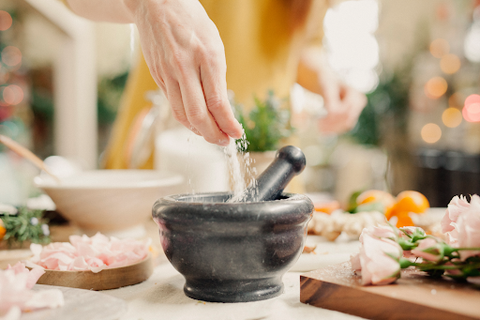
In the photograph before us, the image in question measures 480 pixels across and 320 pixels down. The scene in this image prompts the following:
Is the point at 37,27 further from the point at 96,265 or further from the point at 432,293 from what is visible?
the point at 432,293

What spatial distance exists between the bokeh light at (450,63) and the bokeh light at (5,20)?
4.26 m

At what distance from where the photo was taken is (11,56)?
8.96 ft

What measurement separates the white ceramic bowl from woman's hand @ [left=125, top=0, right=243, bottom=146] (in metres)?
0.42

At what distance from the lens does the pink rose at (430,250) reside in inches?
21.9

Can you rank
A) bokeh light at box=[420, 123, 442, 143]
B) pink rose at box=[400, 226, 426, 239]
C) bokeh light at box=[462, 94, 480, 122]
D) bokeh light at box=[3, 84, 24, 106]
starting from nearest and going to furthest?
1. pink rose at box=[400, 226, 426, 239]
2. bokeh light at box=[3, 84, 24, 106]
3. bokeh light at box=[462, 94, 480, 122]
4. bokeh light at box=[420, 123, 442, 143]

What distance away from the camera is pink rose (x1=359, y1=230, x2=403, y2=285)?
556mm

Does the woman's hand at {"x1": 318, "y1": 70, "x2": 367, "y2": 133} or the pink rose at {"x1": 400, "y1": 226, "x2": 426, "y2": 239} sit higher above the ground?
the woman's hand at {"x1": 318, "y1": 70, "x2": 367, "y2": 133}

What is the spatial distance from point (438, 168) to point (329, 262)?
316 centimetres

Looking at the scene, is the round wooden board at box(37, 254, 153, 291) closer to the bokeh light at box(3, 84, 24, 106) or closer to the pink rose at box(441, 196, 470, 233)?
the pink rose at box(441, 196, 470, 233)

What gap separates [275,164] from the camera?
784mm

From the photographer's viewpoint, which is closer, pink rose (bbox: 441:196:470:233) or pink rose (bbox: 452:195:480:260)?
pink rose (bbox: 452:195:480:260)

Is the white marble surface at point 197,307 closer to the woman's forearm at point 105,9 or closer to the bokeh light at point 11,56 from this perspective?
the woman's forearm at point 105,9

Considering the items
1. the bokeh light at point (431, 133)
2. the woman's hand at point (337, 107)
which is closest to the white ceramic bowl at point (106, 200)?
the woman's hand at point (337, 107)

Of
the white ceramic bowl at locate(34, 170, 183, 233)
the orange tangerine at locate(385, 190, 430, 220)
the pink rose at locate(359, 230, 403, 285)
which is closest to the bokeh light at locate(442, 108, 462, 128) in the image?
the orange tangerine at locate(385, 190, 430, 220)
